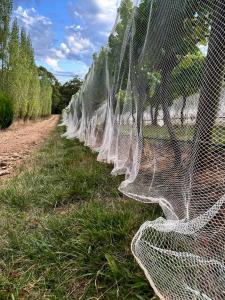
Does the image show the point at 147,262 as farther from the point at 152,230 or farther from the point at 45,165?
the point at 45,165

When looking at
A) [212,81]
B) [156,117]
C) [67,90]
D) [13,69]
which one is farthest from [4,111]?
[67,90]

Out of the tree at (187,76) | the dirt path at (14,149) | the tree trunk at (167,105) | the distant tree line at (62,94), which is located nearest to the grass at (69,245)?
the tree trunk at (167,105)

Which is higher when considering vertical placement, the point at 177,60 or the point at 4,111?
the point at 177,60

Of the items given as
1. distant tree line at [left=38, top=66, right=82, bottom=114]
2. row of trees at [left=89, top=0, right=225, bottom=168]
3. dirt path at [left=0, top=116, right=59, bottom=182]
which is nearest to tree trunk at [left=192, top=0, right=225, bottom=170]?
row of trees at [left=89, top=0, right=225, bottom=168]

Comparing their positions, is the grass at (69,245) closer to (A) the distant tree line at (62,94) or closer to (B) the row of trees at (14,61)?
(B) the row of trees at (14,61)

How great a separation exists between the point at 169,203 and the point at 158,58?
1.10 metres

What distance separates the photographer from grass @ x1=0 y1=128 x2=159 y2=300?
188 cm

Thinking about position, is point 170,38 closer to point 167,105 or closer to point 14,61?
point 167,105

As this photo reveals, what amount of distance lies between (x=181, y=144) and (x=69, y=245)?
0.92 meters

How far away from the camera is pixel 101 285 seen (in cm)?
190

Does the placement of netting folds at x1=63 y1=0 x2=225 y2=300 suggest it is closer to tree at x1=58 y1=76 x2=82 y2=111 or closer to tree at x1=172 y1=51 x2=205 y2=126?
tree at x1=172 y1=51 x2=205 y2=126

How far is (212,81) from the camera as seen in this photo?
6.88 feet

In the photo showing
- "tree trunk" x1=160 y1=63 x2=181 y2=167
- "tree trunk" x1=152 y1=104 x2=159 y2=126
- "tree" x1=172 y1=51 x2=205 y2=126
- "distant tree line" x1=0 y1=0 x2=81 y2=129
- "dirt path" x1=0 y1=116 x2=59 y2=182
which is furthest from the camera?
"distant tree line" x1=0 y1=0 x2=81 y2=129

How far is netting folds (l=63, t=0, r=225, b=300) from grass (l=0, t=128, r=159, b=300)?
134mm
